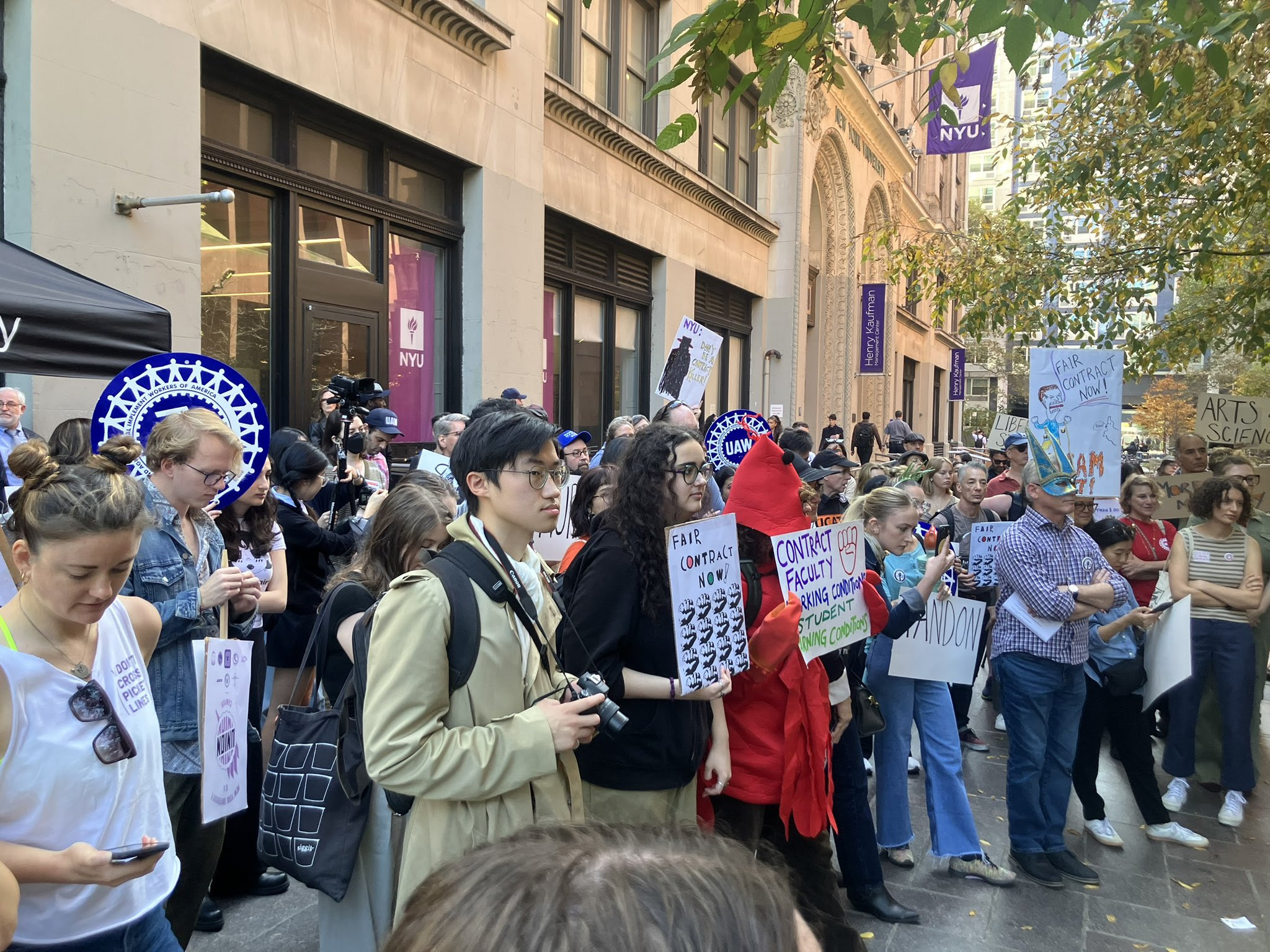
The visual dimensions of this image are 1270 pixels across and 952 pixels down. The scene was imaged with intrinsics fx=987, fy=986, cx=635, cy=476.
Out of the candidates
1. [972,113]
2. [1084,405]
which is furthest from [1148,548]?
[972,113]

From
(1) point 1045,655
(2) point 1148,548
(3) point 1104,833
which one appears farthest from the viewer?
(2) point 1148,548

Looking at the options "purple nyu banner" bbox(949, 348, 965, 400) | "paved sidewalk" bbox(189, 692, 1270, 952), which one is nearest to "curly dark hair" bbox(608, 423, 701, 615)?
"paved sidewalk" bbox(189, 692, 1270, 952)

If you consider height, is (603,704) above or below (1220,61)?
below

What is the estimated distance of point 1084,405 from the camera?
7246mm

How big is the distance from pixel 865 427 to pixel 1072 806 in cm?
1742

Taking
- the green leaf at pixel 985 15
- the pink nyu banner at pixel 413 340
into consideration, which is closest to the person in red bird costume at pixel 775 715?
the green leaf at pixel 985 15

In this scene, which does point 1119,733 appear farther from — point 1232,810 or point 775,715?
point 775,715

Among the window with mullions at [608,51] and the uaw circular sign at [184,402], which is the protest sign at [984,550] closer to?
the uaw circular sign at [184,402]

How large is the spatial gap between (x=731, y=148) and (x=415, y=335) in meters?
11.8

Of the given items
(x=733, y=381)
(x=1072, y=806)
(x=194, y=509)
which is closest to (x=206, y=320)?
(x=194, y=509)

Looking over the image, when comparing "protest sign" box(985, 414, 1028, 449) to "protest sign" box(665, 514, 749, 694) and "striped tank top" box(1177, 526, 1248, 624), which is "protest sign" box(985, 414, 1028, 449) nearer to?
"striped tank top" box(1177, 526, 1248, 624)

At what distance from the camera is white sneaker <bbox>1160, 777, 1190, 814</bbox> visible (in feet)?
20.6

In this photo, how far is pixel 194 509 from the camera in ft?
12.0

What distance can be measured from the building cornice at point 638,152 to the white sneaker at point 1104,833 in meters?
8.35
